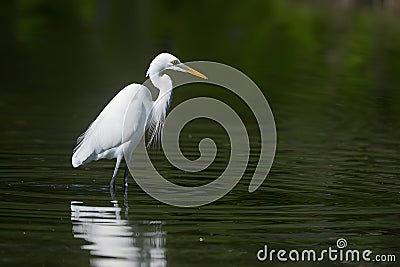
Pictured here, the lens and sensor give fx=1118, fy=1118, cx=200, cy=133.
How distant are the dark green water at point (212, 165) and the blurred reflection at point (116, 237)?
0.01 meters

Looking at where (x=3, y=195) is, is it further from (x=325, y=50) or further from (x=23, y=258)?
(x=325, y=50)

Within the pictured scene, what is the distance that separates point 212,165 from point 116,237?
358cm

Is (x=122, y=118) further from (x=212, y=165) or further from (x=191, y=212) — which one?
(x=191, y=212)

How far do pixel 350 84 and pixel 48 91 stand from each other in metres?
6.04

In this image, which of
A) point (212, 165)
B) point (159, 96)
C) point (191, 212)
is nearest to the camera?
point (191, 212)

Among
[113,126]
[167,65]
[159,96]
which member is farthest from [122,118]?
[167,65]

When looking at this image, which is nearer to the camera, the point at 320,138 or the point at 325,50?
the point at 320,138

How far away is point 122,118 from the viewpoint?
10.8 metres

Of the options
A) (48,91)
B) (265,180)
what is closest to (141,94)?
(265,180)

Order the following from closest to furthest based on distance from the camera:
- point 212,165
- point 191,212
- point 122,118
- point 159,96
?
point 191,212 → point 122,118 → point 159,96 → point 212,165

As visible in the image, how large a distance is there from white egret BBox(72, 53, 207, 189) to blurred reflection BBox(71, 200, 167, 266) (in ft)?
3.92

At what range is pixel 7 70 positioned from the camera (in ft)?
72.5

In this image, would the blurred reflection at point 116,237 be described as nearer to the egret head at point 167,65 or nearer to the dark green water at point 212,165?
the dark green water at point 212,165

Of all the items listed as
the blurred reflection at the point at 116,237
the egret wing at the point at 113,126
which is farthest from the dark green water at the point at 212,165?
the egret wing at the point at 113,126
